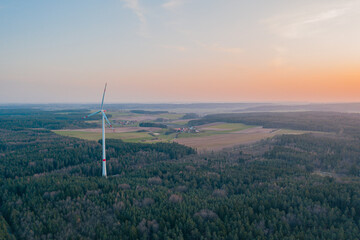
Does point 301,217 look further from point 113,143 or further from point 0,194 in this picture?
point 113,143

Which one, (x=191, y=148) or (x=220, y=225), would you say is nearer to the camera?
(x=220, y=225)

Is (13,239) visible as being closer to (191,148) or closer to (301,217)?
(301,217)

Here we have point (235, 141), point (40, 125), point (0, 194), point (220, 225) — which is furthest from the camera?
point (40, 125)

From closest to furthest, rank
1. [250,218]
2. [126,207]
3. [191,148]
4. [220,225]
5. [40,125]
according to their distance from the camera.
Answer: [220,225] < [250,218] < [126,207] < [191,148] < [40,125]

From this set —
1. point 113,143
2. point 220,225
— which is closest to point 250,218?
point 220,225

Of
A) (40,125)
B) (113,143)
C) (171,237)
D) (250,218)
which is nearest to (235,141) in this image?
(113,143)

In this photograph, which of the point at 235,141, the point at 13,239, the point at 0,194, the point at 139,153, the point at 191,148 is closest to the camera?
the point at 13,239
